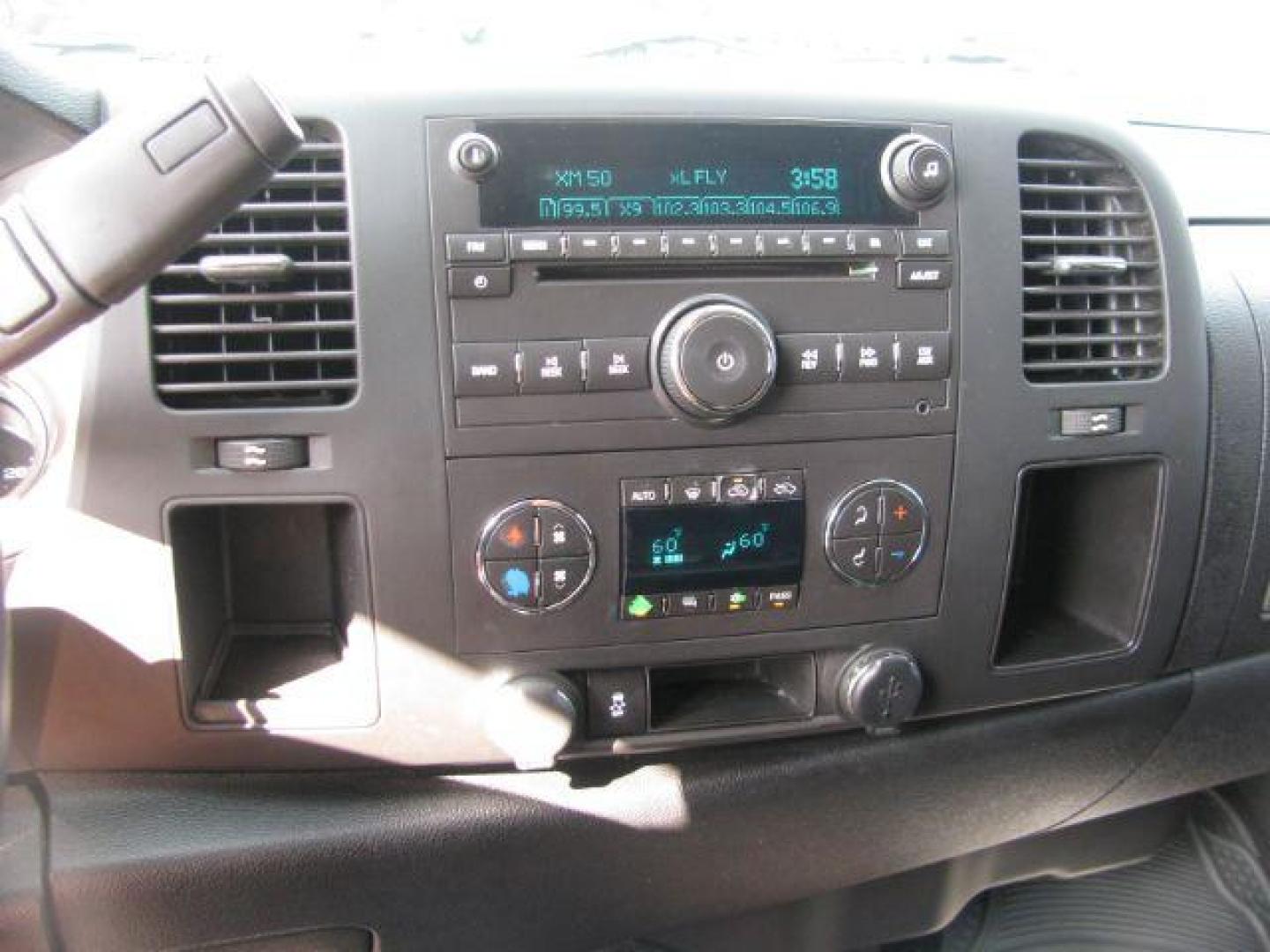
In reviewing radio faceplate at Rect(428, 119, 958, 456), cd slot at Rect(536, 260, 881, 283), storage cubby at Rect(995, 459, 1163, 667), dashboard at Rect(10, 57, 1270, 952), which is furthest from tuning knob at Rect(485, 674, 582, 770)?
storage cubby at Rect(995, 459, 1163, 667)

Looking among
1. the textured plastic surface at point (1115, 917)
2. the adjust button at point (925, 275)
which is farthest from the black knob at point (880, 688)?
the textured plastic surface at point (1115, 917)

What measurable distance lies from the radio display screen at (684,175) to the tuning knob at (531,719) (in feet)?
1.37

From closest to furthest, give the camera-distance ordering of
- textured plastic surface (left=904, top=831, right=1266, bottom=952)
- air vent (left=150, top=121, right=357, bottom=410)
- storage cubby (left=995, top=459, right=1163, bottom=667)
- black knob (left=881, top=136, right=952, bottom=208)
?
air vent (left=150, top=121, right=357, bottom=410)
black knob (left=881, top=136, right=952, bottom=208)
storage cubby (left=995, top=459, right=1163, bottom=667)
textured plastic surface (left=904, top=831, right=1266, bottom=952)

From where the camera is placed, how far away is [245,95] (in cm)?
66

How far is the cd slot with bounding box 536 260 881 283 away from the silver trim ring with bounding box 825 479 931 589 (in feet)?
0.65

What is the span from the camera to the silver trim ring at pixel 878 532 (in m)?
1.03

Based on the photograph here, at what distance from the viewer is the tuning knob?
0.96 m

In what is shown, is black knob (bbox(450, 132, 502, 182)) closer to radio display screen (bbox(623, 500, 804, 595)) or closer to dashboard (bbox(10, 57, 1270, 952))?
dashboard (bbox(10, 57, 1270, 952))

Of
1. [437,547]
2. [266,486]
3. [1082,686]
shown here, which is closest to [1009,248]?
[1082,686]

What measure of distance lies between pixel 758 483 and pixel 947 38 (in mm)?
853

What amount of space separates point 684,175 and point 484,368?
0.25 m

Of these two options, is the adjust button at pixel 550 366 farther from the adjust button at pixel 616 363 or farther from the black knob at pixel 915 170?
the black knob at pixel 915 170

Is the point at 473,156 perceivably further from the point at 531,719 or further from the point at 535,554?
the point at 531,719

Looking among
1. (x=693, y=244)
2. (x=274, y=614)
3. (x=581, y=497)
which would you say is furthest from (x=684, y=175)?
(x=274, y=614)
